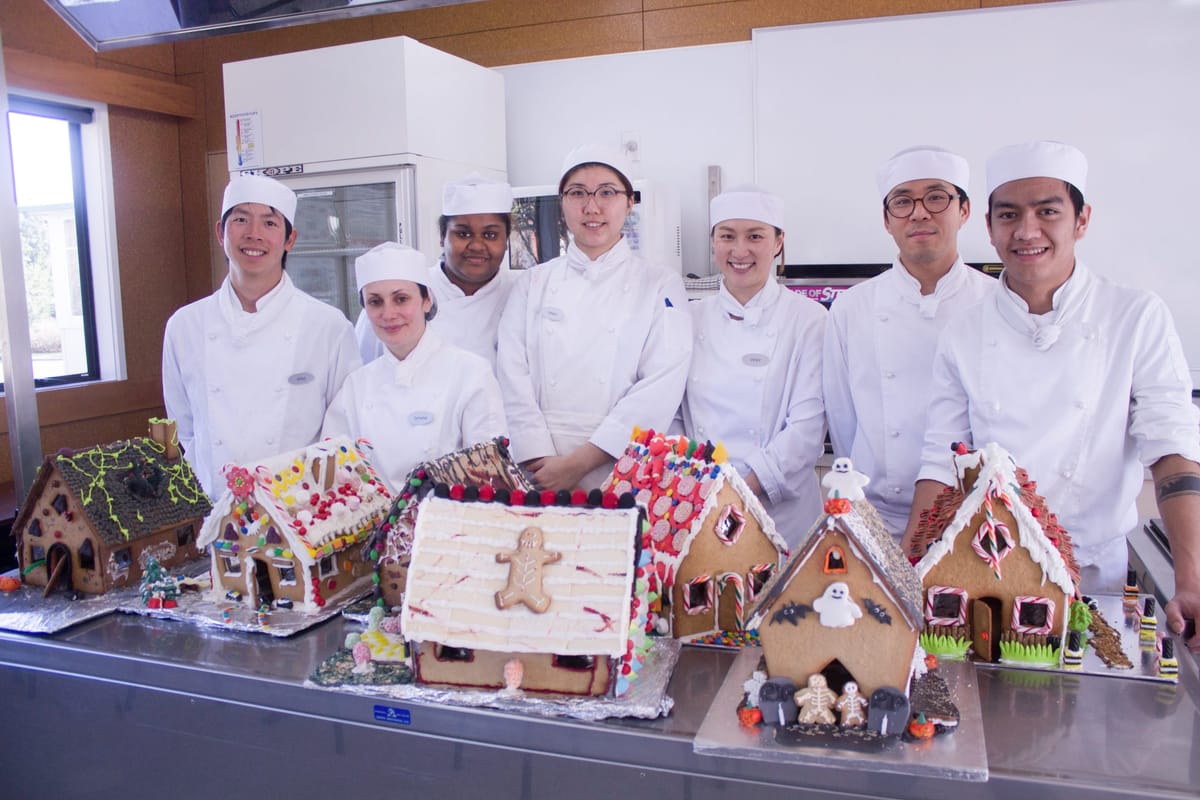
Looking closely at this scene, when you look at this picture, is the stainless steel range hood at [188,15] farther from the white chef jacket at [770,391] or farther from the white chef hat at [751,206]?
the white chef jacket at [770,391]

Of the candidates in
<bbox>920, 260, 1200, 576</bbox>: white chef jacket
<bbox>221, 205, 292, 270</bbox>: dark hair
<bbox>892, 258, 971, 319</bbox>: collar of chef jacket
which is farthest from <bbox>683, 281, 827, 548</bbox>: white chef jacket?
<bbox>221, 205, 292, 270</bbox>: dark hair

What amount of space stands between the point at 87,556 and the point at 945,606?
1700 mm

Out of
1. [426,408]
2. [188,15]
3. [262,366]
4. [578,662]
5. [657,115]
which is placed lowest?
[578,662]

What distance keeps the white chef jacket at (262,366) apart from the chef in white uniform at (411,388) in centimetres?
30

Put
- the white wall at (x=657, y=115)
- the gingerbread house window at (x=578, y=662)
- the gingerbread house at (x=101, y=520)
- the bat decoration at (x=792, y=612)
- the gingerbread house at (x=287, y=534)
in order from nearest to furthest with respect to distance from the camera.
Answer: the bat decoration at (x=792, y=612)
the gingerbread house window at (x=578, y=662)
the gingerbread house at (x=287, y=534)
the gingerbread house at (x=101, y=520)
the white wall at (x=657, y=115)

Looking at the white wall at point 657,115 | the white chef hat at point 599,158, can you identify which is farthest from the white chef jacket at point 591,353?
the white wall at point 657,115

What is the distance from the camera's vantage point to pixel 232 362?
2.51 m

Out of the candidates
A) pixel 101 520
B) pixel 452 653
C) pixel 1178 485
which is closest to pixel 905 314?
pixel 1178 485

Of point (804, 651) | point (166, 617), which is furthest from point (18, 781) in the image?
point (804, 651)

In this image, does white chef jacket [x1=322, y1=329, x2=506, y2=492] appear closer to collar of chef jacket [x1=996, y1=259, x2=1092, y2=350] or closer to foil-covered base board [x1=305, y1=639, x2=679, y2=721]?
foil-covered base board [x1=305, y1=639, x2=679, y2=721]

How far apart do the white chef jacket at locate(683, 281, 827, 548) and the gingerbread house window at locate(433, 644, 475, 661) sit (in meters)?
1.18

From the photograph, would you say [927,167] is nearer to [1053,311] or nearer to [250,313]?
[1053,311]

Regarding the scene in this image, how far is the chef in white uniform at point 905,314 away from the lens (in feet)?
7.18

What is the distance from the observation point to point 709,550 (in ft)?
5.09
